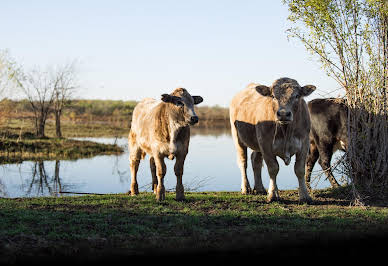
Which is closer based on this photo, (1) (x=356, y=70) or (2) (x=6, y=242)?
(2) (x=6, y=242)

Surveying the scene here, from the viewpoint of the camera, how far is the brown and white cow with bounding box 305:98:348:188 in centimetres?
1234

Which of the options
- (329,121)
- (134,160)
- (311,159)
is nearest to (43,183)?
(134,160)

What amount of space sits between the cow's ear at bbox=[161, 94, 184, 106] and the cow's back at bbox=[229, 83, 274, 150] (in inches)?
73.6

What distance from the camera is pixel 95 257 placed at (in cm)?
590

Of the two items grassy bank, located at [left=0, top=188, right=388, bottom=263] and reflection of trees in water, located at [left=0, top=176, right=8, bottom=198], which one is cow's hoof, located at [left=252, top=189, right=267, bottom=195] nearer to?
grassy bank, located at [left=0, top=188, right=388, bottom=263]

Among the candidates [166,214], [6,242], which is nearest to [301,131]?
[166,214]

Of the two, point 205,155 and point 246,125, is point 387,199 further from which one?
point 205,155

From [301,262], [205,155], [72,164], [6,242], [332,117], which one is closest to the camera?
[301,262]

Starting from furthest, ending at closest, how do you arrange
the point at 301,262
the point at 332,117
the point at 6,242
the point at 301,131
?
the point at 332,117
the point at 301,131
the point at 6,242
the point at 301,262

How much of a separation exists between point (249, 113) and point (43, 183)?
39.1ft

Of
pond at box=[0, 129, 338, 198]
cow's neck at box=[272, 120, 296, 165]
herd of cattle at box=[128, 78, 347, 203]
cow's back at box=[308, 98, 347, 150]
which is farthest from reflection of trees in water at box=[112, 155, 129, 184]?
cow's neck at box=[272, 120, 296, 165]

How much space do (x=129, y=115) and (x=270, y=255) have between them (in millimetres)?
50882

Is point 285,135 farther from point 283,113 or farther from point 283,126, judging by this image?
point 283,113

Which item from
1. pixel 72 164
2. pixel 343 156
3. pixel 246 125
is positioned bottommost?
pixel 72 164
